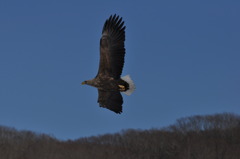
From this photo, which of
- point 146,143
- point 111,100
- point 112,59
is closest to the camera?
point 112,59

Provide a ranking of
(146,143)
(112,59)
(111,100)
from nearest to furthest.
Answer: (112,59) < (111,100) < (146,143)

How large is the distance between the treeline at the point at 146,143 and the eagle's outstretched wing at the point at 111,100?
5257 centimetres

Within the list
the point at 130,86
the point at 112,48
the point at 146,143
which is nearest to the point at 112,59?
the point at 112,48

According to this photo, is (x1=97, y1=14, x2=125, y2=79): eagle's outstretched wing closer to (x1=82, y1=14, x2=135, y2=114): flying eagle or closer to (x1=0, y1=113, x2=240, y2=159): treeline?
(x1=82, y1=14, x2=135, y2=114): flying eagle

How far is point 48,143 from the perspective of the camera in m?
83.8

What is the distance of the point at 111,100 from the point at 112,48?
171 cm

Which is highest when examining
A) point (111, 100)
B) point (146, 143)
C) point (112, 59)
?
point (146, 143)

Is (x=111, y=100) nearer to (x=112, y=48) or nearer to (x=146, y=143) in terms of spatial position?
(x=112, y=48)

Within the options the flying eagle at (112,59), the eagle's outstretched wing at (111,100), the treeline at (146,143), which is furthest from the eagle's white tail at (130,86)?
the treeline at (146,143)

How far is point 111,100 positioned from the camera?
13.3 metres

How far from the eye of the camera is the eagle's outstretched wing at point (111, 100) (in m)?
13.1

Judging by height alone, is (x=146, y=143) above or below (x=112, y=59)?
above

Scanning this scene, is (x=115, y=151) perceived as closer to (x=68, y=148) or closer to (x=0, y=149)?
(x=68, y=148)

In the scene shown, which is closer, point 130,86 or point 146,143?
point 130,86
